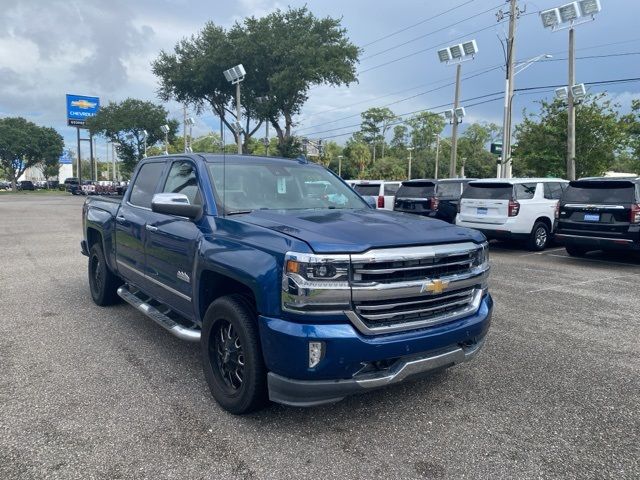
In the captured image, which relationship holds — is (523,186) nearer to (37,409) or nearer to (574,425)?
(574,425)

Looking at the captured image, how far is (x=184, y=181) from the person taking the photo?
14.5ft

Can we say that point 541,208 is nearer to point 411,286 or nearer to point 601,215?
point 601,215

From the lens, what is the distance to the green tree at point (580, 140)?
22984mm

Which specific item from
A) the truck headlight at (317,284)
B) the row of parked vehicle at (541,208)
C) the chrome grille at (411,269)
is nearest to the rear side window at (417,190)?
the row of parked vehicle at (541,208)

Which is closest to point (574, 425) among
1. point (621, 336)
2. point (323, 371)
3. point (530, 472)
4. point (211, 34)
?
point (530, 472)

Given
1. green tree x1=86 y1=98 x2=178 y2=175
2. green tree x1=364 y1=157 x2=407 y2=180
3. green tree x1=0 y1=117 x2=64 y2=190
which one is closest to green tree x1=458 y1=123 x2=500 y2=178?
green tree x1=364 y1=157 x2=407 y2=180

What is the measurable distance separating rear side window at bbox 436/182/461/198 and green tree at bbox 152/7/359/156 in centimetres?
1676

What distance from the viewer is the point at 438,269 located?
3.24 m

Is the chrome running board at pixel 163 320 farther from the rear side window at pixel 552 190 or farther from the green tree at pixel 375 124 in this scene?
the green tree at pixel 375 124

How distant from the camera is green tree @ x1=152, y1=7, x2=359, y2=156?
29577mm

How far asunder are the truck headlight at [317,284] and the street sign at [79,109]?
66.6 metres

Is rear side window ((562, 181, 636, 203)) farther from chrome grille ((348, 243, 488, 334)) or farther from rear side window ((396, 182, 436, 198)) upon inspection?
chrome grille ((348, 243, 488, 334))

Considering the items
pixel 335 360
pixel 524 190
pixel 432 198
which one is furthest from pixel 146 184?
pixel 432 198

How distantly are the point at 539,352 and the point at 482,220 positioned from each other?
24.8ft
